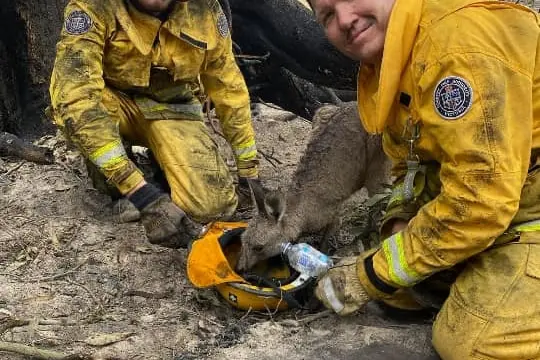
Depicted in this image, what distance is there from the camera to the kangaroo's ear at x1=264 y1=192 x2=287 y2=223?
3.26m

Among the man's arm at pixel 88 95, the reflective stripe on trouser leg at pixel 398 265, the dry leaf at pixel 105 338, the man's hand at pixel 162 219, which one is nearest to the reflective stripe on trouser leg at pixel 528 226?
the reflective stripe on trouser leg at pixel 398 265

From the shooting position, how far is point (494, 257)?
2.73 metres

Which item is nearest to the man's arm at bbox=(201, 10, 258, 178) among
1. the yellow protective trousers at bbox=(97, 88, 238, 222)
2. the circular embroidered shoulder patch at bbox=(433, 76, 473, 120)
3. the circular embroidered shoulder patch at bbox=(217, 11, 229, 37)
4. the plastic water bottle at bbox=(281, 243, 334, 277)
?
the circular embroidered shoulder patch at bbox=(217, 11, 229, 37)

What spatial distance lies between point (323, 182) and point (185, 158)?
1.03 m

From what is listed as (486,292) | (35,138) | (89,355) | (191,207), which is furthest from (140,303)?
(35,138)

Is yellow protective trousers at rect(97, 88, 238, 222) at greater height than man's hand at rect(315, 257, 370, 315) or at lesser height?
lesser

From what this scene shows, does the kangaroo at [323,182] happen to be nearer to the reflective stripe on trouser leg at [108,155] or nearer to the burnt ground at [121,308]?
the burnt ground at [121,308]

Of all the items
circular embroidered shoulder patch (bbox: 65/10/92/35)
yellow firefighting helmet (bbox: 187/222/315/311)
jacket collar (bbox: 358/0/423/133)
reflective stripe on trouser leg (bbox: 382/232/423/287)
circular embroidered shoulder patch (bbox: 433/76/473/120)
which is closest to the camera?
circular embroidered shoulder patch (bbox: 433/76/473/120)

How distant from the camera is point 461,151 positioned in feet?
7.96

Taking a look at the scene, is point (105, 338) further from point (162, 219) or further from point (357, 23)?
point (357, 23)

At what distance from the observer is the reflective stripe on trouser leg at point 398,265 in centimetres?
269

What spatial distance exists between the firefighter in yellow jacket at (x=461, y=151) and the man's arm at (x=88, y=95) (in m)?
1.26

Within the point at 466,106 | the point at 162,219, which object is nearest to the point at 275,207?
the point at 162,219

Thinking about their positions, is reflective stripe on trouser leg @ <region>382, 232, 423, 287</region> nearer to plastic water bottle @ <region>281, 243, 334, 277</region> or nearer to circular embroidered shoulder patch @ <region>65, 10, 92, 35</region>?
plastic water bottle @ <region>281, 243, 334, 277</region>
